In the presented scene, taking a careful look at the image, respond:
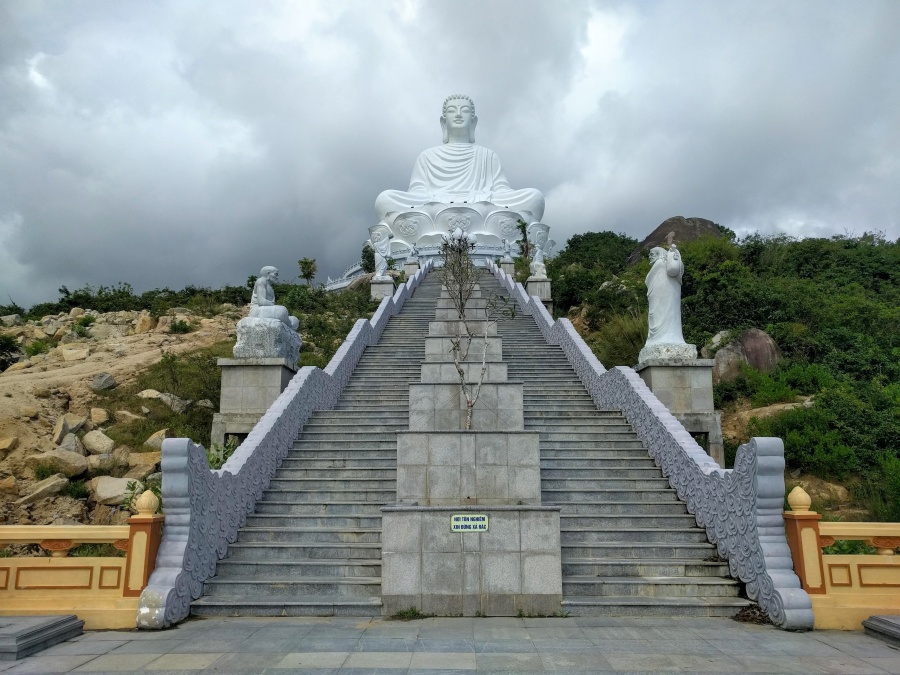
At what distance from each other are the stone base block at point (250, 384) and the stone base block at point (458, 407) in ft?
9.54

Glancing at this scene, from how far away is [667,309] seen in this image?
34.7 feet

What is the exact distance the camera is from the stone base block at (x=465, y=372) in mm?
10079

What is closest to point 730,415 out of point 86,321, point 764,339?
point 764,339

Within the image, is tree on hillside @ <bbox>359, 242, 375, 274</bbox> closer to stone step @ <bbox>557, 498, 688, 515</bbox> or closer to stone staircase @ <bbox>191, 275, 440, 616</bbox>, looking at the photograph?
stone staircase @ <bbox>191, 275, 440, 616</bbox>

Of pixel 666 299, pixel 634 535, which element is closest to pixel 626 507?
pixel 634 535

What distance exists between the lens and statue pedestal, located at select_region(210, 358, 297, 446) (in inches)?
413

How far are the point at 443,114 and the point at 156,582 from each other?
3127 cm

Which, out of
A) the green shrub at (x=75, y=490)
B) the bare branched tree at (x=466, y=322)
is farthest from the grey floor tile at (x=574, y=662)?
the green shrub at (x=75, y=490)

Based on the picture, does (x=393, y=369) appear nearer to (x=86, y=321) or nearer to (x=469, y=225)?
(x=86, y=321)

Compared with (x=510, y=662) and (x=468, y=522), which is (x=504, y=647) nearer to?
(x=510, y=662)

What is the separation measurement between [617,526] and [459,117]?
95.3ft

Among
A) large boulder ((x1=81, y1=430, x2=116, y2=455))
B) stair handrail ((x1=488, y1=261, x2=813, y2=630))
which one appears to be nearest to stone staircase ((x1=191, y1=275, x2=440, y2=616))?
stair handrail ((x1=488, y1=261, x2=813, y2=630))

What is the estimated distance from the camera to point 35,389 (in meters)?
12.4

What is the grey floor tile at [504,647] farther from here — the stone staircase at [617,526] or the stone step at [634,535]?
the stone step at [634,535]
